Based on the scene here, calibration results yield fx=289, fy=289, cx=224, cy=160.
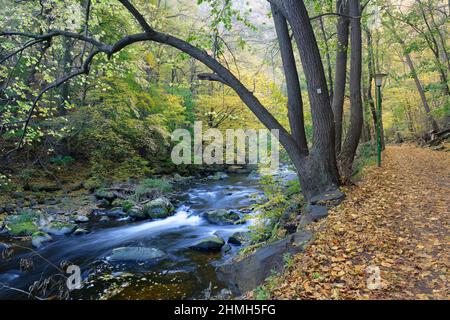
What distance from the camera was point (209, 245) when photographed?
7.74m

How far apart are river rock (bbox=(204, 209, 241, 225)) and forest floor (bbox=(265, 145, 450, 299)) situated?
16.7 feet

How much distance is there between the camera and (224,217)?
10367mm

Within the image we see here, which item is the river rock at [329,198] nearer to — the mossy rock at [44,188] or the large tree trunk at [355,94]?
the large tree trunk at [355,94]

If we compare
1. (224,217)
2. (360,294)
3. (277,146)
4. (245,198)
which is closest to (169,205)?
(224,217)

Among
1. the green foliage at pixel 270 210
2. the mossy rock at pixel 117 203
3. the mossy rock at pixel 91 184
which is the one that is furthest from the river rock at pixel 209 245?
the mossy rock at pixel 91 184

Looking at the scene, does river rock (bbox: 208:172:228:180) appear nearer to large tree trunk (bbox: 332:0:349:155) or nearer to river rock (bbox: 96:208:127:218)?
river rock (bbox: 96:208:127:218)

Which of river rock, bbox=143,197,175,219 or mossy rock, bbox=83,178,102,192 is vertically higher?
mossy rock, bbox=83,178,102,192

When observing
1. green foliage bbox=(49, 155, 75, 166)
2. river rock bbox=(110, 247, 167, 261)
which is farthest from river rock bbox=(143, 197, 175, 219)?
green foliage bbox=(49, 155, 75, 166)

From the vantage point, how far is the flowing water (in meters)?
5.67

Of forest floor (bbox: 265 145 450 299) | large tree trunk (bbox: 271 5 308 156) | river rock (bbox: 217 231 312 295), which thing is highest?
large tree trunk (bbox: 271 5 308 156)

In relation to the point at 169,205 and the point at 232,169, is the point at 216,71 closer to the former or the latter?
the point at 169,205

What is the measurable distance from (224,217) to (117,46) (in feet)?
22.6

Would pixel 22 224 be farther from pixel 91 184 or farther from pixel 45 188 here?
pixel 91 184

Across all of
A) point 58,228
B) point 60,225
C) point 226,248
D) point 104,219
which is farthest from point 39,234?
point 226,248
